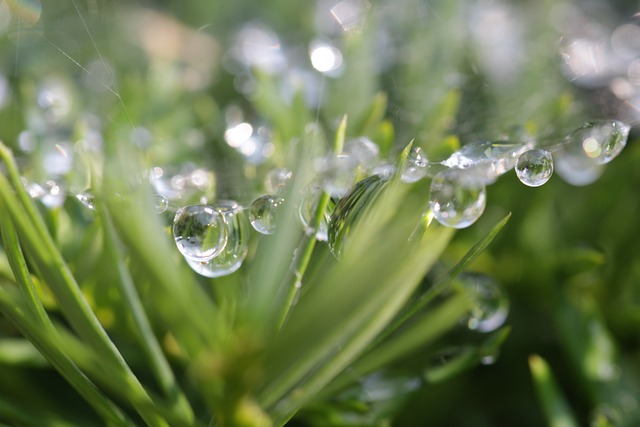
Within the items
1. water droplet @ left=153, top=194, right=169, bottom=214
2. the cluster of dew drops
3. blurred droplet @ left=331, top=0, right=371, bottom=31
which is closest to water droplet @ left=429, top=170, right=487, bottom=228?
the cluster of dew drops

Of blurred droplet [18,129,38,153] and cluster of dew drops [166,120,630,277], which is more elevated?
blurred droplet [18,129,38,153]

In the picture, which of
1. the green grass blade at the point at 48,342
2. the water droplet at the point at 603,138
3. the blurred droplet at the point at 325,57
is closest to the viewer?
the green grass blade at the point at 48,342

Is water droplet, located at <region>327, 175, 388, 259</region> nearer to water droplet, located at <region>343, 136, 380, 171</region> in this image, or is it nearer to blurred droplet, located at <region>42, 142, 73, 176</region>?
water droplet, located at <region>343, 136, 380, 171</region>

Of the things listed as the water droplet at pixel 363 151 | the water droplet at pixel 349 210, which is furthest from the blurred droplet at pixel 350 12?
the water droplet at pixel 349 210

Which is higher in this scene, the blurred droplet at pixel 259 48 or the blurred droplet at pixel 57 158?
the blurred droplet at pixel 259 48

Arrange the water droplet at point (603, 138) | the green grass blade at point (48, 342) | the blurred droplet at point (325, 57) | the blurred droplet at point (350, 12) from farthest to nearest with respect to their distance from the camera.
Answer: the blurred droplet at point (350, 12) < the blurred droplet at point (325, 57) < the water droplet at point (603, 138) < the green grass blade at point (48, 342)

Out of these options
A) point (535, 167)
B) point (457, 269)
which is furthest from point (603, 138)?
point (457, 269)

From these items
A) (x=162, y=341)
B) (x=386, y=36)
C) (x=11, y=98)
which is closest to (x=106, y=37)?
(x=11, y=98)

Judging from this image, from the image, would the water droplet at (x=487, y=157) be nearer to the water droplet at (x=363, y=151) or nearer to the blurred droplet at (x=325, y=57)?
the water droplet at (x=363, y=151)

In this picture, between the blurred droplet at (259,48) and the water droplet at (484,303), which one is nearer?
the water droplet at (484,303)

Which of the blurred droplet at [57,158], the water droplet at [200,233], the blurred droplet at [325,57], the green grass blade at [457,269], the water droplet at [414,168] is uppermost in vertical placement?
the blurred droplet at [325,57]
